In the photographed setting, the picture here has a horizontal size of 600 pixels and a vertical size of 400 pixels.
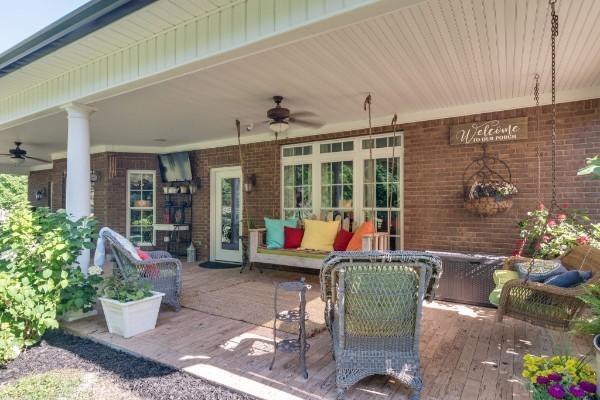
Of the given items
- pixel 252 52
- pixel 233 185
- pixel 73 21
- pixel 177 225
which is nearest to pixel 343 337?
pixel 252 52

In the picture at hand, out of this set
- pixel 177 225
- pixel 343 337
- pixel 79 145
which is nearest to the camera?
pixel 343 337

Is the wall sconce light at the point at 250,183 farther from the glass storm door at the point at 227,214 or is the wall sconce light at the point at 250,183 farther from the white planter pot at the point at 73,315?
the white planter pot at the point at 73,315

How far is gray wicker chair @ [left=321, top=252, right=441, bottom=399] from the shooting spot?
2.18m

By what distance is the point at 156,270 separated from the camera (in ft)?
13.2

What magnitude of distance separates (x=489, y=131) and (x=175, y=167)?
21.2 ft

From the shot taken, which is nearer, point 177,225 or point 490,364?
point 490,364

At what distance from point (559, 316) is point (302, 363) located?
6.35 ft

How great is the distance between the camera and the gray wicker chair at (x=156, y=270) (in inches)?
154

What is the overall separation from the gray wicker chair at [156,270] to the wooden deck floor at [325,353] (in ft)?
0.70

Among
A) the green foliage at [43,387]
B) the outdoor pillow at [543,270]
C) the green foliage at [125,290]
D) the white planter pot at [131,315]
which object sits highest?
the outdoor pillow at [543,270]

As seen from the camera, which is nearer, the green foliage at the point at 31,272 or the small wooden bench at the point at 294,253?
the green foliage at the point at 31,272

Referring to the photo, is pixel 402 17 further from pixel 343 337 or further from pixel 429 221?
pixel 429 221

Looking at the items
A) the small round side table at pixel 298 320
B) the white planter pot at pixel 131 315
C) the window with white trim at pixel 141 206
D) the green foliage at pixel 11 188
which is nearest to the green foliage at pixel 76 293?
the white planter pot at pixel 131 315

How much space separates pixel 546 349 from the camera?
298cm
